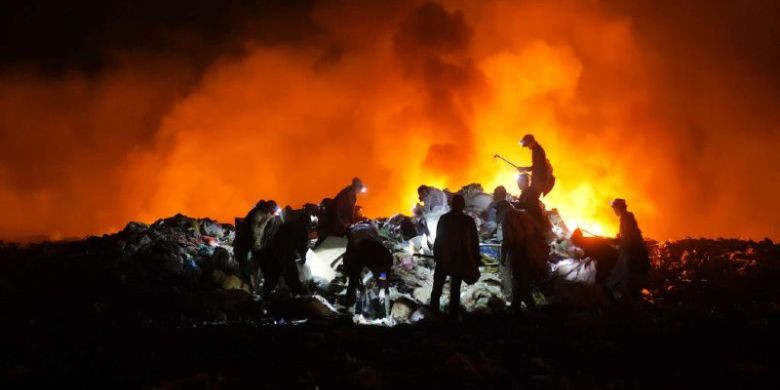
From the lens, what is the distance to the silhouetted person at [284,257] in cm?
750

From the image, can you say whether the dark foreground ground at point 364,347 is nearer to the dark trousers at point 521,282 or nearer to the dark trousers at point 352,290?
the dark trousers at point 521,282

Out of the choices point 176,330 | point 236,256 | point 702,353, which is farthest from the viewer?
point 236,256

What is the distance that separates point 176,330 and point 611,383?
406cm

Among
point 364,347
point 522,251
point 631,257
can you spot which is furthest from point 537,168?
point 364,347

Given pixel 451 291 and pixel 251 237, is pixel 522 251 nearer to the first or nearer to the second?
pixel 451 291

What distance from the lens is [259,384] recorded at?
11.0ft

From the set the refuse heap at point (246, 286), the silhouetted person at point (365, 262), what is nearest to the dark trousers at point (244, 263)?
the refuse heap at point (246, 286)

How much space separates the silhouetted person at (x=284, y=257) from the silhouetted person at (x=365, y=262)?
95 cm

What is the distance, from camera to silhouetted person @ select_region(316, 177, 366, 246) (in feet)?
33.3

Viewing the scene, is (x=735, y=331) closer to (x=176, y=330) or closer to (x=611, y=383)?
(x=611, y=383)

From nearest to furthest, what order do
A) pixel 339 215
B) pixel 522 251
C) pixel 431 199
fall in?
pixel 522 251 → pixel 339 215 → pixel 431 199

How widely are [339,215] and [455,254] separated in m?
4.47

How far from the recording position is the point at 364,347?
169 inches

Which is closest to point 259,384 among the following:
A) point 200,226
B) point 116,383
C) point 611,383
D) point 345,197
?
point 116,383
